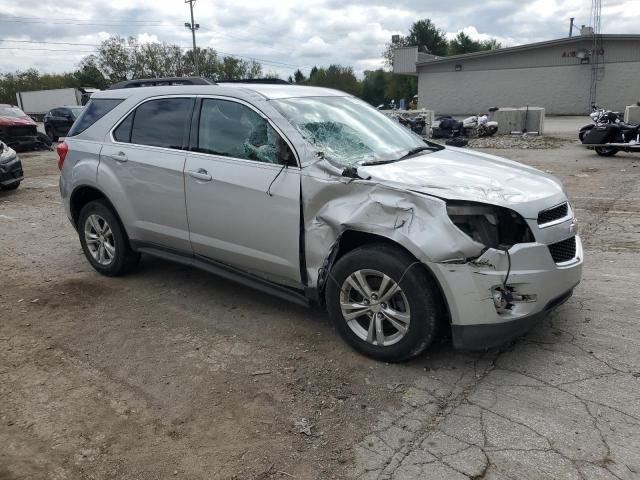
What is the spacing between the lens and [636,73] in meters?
32.1

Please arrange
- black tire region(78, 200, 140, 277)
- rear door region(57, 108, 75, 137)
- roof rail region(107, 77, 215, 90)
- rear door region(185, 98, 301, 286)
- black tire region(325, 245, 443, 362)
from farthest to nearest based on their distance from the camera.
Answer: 1. rear door region(57, 108, 75, 137)
2. black tire region(78, 200, 140, 277)
3. roof rail region(107, 77, 215, 90)
4. rear door region(185, 98, 301, 286)
5. black tire region(325, 245, 443, 362)

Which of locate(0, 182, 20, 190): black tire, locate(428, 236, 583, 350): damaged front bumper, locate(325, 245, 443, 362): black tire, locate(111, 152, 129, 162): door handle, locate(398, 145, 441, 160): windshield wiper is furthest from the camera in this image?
locate(0, 182, 20, 190): black tire

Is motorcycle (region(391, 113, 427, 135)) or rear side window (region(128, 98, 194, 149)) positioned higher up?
rear side window (region(128, 98, 194, 149))

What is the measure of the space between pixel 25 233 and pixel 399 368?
6.22 metres

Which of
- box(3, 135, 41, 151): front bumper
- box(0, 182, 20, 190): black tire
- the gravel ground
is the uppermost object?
box(3, 135, 41, 151): front bumper

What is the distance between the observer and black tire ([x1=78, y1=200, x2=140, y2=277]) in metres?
5.15

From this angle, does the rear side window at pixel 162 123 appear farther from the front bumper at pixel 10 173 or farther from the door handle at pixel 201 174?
the front bumper at pixel 10 173

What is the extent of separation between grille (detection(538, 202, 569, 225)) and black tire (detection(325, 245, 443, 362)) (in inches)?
31.4

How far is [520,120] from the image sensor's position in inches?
824

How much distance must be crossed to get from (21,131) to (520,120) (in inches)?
735

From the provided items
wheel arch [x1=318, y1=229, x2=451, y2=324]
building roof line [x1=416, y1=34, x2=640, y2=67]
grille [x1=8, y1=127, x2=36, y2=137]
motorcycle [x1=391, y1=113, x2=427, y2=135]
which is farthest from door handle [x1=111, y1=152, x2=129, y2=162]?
building roof line [x1=416, y1=34, x2=640, y2=67]

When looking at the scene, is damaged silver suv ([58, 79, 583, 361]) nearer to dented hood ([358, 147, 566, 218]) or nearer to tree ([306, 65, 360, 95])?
dented hood ([358, 147, 566, 218])

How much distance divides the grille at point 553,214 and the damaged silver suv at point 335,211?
1cm

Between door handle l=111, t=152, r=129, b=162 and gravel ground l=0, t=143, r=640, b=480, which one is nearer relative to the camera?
gravel ground l=0, t=143, r=640, b=480
